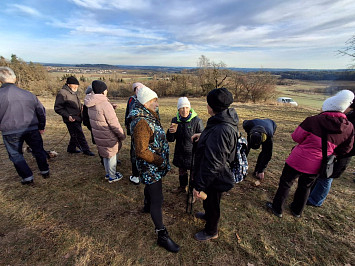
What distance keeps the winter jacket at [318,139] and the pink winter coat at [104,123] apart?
3.00m

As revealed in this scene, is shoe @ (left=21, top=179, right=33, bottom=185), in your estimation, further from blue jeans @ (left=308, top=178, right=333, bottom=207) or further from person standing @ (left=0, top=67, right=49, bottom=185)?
blue jeans @ (left=308, top=178, right=333, bottom=207)

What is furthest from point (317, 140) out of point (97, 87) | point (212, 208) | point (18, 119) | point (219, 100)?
point (18, 119)

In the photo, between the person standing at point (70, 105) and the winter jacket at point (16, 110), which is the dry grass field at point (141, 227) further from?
the person standing at point (70, 105)

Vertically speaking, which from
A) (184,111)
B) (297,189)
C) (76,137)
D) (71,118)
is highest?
(184,111)

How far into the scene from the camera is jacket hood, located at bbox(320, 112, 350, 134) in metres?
2.14

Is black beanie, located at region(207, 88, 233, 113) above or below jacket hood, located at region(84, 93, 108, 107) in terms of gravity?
above

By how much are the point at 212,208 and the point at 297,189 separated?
Answer: 1.59 meters

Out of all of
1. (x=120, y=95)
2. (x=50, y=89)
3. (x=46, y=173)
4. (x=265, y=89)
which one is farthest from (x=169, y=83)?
(x=46, y=173)

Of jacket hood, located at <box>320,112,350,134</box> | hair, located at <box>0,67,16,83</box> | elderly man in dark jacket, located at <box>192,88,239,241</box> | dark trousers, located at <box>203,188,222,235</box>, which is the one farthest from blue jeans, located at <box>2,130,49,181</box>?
jacket hood, located at <box>320,112,350,134</box>

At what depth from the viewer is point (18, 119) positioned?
3000 millimetres

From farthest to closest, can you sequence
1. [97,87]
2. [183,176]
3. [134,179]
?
1. [134,179]
2. [183,176]
3. [97,87]

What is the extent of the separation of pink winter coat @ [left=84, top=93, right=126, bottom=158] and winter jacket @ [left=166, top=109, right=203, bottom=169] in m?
1.08

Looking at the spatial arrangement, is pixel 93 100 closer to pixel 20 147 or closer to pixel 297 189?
pixel 20 147

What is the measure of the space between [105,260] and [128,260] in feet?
0.95
